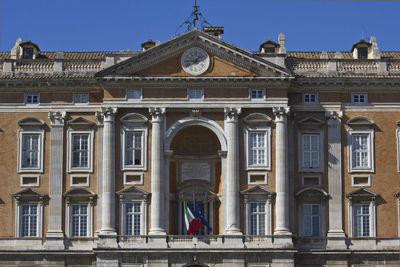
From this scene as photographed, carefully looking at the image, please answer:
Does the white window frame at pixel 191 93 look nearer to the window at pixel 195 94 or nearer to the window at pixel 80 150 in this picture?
the window at pixel 195 94

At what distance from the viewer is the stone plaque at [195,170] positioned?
183ft

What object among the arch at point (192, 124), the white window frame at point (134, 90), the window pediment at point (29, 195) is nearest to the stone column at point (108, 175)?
the white window frame at point (134, 90)

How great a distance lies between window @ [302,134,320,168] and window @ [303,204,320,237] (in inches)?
102

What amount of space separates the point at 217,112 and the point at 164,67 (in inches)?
168

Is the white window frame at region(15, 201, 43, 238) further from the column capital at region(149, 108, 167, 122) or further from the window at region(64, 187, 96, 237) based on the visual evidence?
the column capital at region(149, 108, 167, 122)

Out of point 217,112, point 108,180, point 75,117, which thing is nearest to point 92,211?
point 108,180

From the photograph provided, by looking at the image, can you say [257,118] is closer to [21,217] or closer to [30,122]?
[30,122]

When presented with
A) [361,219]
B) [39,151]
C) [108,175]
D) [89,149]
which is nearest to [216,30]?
[89,149]

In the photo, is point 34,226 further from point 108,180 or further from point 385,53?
point 385,53

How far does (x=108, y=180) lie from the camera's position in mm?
53188

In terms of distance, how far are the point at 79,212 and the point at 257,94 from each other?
1311 centimetres

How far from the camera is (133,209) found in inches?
2100

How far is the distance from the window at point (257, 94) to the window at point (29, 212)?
1425 cm

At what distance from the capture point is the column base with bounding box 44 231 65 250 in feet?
175
